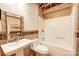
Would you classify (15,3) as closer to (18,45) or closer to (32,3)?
(32,3)

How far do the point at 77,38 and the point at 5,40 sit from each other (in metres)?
0.88

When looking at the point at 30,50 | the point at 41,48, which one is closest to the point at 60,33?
the point at 41,48

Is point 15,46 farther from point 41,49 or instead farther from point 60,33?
point 60,33

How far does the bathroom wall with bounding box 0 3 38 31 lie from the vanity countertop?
0.16 metres

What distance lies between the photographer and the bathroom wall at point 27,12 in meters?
1.59

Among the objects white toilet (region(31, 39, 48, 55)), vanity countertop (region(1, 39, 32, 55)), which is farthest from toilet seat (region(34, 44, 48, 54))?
vanity countertop (region(1, 39, 32, 55))

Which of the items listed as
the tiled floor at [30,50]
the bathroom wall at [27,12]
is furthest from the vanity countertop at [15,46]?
the bathroom wall at [27,12]

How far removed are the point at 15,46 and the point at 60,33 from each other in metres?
0.58

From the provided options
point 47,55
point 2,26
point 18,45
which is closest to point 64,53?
point 47,55

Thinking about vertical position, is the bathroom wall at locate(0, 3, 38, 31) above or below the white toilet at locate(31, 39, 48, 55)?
above

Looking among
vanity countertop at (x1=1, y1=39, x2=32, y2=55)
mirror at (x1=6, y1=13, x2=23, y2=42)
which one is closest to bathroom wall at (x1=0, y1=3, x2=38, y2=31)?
mirror at (x1=6, y1=13, x2=23, y2=42)

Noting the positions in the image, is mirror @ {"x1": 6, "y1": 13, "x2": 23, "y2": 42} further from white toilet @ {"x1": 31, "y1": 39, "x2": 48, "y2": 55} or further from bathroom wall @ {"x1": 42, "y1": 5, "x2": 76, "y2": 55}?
bathroom wall @ {"x1": 42, "y1": 5, "x2": 76, "y2": 55}

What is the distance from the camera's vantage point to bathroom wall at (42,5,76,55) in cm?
154

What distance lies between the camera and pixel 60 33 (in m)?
1.58
